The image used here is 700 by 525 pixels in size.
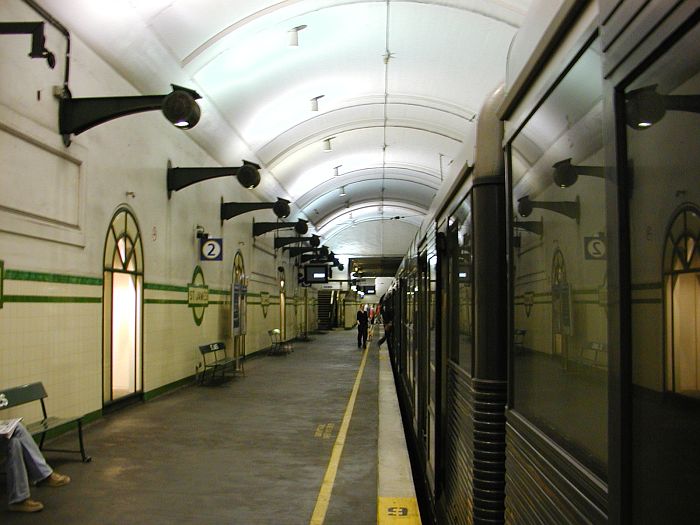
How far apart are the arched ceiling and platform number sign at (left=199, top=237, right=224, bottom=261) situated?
213 cm

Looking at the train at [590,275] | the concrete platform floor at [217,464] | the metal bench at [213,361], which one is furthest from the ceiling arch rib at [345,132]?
the train at [590,275]

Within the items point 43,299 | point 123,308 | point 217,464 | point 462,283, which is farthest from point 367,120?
point 462,283

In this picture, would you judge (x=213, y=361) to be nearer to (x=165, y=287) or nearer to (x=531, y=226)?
(x=165, y=287)

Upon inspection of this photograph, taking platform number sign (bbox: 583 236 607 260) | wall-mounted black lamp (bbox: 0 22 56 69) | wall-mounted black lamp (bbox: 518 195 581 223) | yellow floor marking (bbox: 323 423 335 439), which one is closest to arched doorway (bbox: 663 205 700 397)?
platform number sign (bbox: 583 236 607 260)

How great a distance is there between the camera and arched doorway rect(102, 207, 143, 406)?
8.87 m

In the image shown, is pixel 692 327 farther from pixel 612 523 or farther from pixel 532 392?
pixel 532 392

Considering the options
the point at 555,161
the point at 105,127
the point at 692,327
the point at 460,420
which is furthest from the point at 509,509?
the point at 105,127

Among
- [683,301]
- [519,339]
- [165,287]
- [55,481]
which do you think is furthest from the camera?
[165,287]

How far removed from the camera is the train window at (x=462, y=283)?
3109 mm

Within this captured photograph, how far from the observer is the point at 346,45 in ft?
42.2

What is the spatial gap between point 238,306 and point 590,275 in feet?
43.6

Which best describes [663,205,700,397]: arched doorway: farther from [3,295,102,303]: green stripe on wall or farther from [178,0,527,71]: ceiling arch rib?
[178,0,527,71]: ceiling arch rib

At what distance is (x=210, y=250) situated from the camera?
12.9 metres

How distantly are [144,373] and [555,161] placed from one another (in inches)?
366
